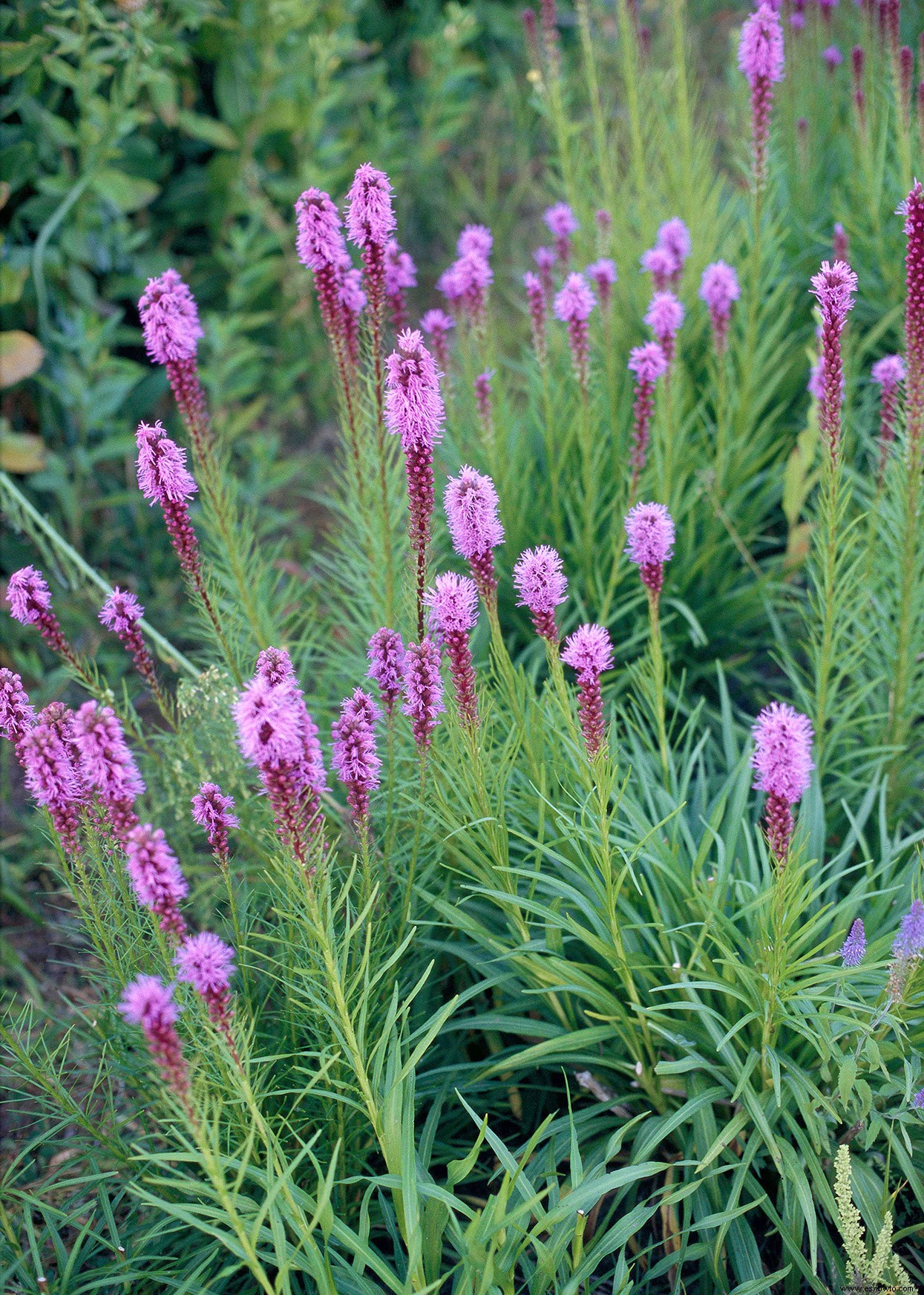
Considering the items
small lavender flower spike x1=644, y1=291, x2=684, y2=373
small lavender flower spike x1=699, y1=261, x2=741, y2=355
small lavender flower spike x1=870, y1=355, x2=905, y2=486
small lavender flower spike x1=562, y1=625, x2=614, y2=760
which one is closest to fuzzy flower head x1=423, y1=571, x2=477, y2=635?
small lavender flower spike x1=562, y1=625, x2=614, y2=760

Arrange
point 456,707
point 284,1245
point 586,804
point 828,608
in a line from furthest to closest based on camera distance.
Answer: point 828,608, point 456,707, point 586,804, point 284,1245

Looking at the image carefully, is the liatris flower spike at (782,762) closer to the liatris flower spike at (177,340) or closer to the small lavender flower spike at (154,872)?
the small lavender flower spike at (154,872)

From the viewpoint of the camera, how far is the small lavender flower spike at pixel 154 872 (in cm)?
141

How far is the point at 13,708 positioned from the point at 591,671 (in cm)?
97

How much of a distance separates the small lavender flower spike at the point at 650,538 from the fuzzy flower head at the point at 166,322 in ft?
3.15

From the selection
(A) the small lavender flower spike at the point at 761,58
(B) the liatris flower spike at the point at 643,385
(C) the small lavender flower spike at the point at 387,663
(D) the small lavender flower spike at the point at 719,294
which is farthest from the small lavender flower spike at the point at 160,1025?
(A) the small lavender flower spike at the point at 761,58

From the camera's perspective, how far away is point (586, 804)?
1904mm

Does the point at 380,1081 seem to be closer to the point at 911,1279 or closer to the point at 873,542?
the point at 911,1279

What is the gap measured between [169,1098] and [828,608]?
1.60 metres

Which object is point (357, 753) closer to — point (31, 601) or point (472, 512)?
point (472, 512)

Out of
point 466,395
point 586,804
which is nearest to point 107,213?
point 466,395

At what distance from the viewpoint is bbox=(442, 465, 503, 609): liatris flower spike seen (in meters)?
1.80

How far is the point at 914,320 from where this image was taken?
6.94 ft

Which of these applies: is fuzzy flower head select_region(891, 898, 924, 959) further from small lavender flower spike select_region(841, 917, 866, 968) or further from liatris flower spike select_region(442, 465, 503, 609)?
liatris flower spike select_region(442, 465, 503, 609)
